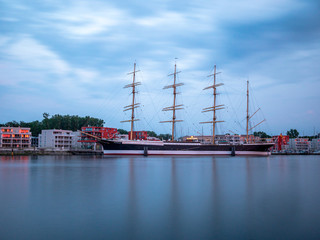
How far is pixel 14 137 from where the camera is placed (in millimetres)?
105438

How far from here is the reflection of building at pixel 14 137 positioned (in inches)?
4070

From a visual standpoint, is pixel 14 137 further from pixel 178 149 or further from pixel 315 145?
pixel 315 145

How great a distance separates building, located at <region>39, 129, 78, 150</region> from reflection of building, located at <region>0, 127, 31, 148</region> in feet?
23.9

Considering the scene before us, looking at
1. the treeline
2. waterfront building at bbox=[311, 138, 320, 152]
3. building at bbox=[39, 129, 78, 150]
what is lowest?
waterfront building at bbox=[311, 138, 320, 152]

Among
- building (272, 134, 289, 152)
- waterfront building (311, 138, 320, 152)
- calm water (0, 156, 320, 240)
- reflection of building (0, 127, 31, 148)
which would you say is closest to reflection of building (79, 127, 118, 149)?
reflection of building (0, 127, 31, 148)

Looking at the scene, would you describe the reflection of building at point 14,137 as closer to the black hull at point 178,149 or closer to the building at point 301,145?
the black hull at point 178,149

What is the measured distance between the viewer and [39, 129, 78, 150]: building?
112938mm

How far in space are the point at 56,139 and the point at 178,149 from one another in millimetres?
53755

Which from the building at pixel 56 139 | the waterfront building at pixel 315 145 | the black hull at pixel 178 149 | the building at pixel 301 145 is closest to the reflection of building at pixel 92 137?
the building at pixel 56 139

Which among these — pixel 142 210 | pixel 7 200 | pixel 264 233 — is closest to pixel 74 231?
pixel 142 210

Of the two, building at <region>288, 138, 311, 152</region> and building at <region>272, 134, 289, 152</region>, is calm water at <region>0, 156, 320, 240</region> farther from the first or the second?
building at <region>288, 138, 311, 152</region>

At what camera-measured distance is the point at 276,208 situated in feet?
52.4

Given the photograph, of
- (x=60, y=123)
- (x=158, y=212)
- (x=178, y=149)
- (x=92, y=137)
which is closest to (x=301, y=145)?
(x=178, y=149)

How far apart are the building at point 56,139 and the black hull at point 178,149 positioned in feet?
139
